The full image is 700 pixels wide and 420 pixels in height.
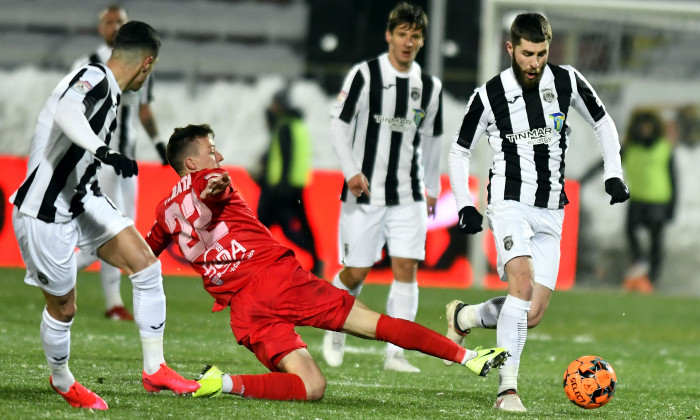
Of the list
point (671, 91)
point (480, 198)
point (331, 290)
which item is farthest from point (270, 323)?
point (671, 91)

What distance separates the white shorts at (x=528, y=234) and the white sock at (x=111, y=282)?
3.50 m

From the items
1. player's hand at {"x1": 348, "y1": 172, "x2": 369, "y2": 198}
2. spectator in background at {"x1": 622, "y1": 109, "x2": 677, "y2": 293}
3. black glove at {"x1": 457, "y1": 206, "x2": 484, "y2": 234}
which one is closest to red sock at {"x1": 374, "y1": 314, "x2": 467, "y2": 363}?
black glove at {"x1": 457, "y1": 206, "x2": 484, "y2": 234}

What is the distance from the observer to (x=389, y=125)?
22.1 feet

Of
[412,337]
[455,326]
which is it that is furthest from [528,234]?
[455,326]

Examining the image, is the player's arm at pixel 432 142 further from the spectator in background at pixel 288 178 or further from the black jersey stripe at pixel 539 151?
the spectator in background at pixel 288 178

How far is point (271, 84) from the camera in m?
14.3

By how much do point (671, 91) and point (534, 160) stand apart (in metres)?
9.58

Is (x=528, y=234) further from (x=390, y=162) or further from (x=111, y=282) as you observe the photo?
(x=111, y=282)

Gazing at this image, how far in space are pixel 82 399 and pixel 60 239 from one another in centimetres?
63

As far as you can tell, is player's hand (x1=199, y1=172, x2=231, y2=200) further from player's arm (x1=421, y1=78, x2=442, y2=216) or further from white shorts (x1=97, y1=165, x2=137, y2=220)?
white shorts (x1=97, y1=165, x2=137, y2=220)

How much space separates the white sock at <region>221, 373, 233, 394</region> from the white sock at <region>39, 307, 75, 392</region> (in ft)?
1.87

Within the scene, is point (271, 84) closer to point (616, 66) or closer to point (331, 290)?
point (616, 66)

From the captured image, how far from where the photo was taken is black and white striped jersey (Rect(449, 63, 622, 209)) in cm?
530

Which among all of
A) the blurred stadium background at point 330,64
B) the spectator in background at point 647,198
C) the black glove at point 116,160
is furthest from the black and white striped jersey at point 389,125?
the spectator in background at point 647,198
